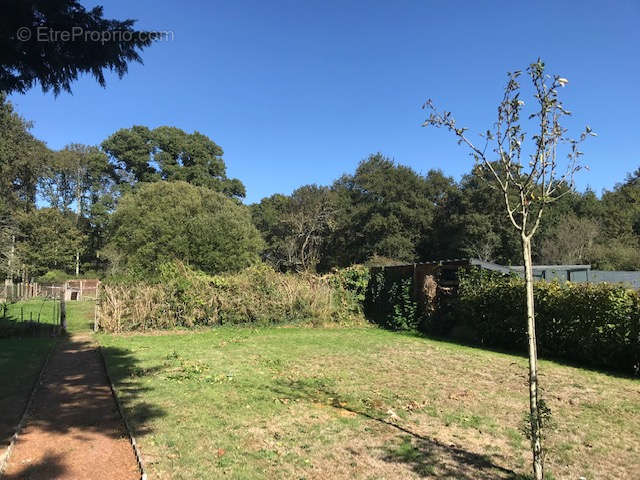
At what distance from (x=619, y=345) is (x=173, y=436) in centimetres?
791

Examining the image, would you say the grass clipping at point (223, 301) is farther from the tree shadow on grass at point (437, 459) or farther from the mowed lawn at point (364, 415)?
the tree shadow on grass at point (437, 459)

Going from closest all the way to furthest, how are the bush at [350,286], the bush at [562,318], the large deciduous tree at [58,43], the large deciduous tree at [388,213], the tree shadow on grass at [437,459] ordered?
the tree shadow on grass at [437,459], the large deciduous tree at [58,43], the bush at [562,318], the bush at [350,286], the large deciduous tree at [388,213]

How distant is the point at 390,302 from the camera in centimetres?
1536

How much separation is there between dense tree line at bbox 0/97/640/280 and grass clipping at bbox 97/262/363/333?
17.5 feet

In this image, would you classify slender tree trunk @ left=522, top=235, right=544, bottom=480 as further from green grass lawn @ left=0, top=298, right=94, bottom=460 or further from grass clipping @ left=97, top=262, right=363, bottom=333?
grass clipping @ left=97, top=262, right=363, bottom=333

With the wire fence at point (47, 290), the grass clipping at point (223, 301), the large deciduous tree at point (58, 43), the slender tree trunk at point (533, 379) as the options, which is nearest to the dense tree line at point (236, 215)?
the wire fence at point (47, 290)

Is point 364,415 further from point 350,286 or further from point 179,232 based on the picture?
point 179,232

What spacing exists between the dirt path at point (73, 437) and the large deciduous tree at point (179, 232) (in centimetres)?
857

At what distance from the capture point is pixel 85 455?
3979 mm

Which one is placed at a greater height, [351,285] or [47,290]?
[351,285]

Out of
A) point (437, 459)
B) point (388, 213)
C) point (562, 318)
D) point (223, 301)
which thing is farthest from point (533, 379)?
point (388, 213)

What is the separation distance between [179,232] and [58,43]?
17.1 m

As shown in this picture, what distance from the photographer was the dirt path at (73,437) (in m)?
3.66

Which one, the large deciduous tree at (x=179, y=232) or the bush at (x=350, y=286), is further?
the large deciduous tree at (x=179, y=232)
